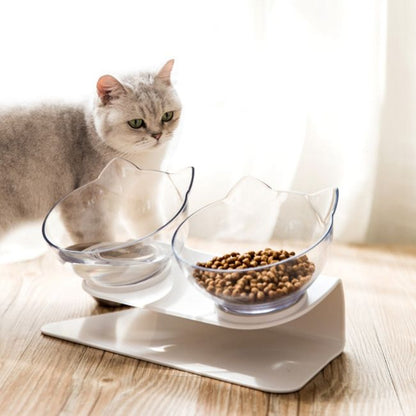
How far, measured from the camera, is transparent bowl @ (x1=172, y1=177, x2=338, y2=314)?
3.87ft

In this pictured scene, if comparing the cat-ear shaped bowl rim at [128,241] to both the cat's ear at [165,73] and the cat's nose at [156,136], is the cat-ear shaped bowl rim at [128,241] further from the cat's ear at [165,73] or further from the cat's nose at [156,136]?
the cat's ear at [165,73]

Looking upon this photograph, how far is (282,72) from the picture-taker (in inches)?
73.2

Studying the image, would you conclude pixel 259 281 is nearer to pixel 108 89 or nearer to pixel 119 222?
pixel 119 222

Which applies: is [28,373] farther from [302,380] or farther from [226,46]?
[226,46]

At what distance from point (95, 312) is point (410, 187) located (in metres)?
0.91

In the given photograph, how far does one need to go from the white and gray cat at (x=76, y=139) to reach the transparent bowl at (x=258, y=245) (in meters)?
0.26

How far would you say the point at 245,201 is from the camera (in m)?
1.41

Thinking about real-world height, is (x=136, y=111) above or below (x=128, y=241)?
above

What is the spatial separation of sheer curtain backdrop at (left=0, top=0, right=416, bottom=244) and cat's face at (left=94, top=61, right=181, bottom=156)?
0.87ft

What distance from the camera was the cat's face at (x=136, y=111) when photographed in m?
1.50

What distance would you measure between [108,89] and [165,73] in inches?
5.5

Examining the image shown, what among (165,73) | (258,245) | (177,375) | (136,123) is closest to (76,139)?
(136,123)

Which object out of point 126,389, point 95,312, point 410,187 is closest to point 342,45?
point 410,187

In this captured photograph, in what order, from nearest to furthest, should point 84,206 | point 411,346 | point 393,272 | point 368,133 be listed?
point 411,346 < point 84,206 < point 393,272 < point 368,133
